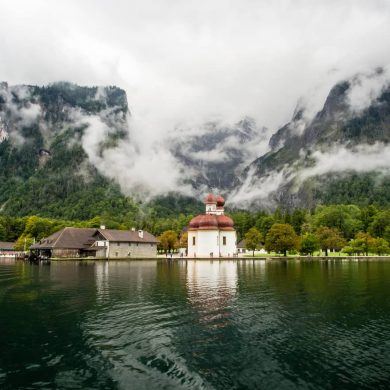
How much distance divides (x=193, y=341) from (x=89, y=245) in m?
104

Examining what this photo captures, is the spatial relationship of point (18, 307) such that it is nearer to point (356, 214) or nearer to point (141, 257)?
point (141, 257)

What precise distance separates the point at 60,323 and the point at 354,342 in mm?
17971

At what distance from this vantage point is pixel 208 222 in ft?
445

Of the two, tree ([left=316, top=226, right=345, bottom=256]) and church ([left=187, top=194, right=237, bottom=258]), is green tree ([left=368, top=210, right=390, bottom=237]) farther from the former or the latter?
church ([left=187, top=194, right=237, bottom=258])

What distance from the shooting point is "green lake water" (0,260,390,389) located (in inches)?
679

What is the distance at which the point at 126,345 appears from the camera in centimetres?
2169

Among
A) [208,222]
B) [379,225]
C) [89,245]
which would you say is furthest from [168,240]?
[379,225]

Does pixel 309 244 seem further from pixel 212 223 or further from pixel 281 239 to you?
pixel 212 223

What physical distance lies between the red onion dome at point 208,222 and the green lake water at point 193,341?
94.3m

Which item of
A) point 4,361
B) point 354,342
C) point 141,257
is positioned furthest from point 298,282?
point 141,257

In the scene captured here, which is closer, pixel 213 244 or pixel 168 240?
pixel 213 244

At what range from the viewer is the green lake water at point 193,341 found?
56.5ft

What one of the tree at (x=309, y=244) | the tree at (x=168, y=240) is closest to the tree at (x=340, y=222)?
the tree at (x=309, y=244)

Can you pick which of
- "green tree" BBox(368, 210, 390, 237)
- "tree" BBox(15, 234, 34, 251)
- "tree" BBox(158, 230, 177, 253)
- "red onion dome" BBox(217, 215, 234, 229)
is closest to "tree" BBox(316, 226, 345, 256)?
"green tree" BBox(368, 210, 390, 237)
